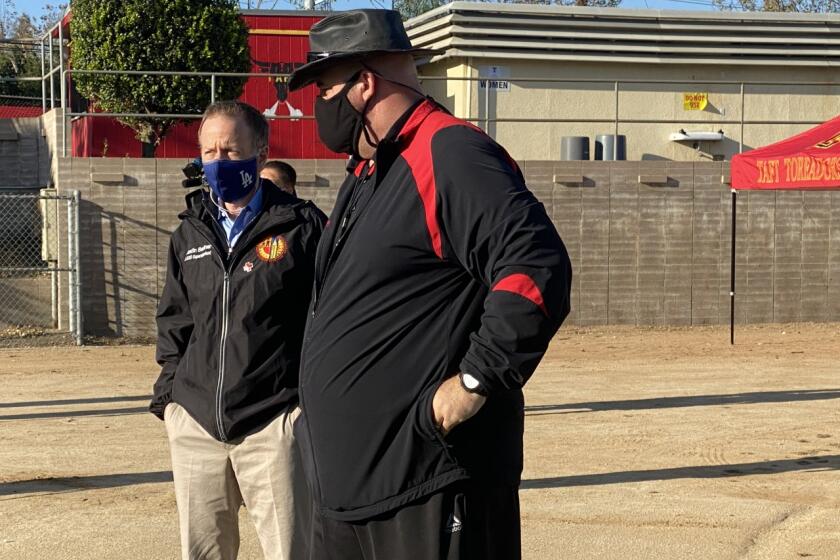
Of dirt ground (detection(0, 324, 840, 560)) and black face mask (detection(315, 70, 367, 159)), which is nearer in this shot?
black face mask (detection(315, 70, 367, 159))

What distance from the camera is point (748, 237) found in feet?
58.5

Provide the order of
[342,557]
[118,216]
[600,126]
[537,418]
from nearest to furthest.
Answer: [342,557] → [537,418] → [118,216] → [600,126]

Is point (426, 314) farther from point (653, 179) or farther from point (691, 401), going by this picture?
point (653, 179)

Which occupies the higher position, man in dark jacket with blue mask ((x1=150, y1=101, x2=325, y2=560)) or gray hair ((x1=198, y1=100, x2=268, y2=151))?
gray hair ((x1=198, y1=100, x2=268, y2=151))

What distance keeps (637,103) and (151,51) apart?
30.7 feet

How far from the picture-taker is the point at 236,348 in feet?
13.5

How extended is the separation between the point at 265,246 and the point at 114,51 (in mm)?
14889

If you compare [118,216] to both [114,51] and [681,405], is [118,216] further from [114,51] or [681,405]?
[681,405]

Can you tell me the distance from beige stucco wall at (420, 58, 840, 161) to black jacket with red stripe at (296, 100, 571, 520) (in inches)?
718

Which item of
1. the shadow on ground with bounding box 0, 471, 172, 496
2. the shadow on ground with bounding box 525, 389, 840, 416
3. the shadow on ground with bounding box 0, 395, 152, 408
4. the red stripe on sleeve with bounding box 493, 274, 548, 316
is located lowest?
the shadow on ground with bounding box 0, 395, 152, 408

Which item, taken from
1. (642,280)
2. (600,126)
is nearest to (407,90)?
(642,280)

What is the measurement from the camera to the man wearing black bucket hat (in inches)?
113

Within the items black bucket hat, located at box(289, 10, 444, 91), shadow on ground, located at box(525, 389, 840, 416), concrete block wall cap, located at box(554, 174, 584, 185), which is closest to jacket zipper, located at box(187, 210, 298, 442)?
black bucket hat, located at box(289, 10, 444, 91)

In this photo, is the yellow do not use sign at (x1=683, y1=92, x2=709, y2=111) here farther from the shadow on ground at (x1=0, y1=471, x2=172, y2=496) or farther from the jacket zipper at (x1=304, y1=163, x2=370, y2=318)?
the jacket zipper at (x1=304, y1=163, x2=370, y2=318)
